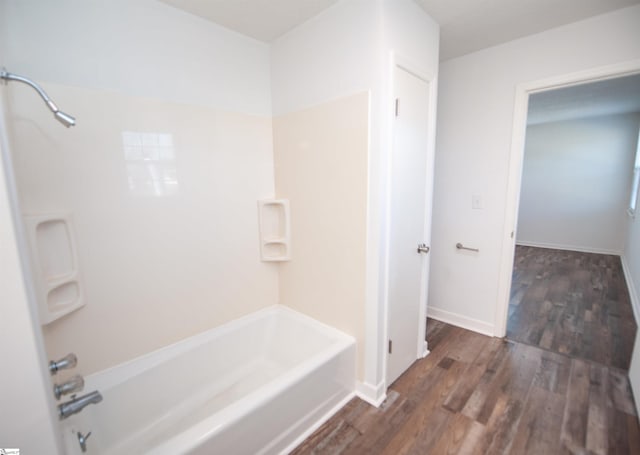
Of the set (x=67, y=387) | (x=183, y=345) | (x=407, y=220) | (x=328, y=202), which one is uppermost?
(x=328, y=202)

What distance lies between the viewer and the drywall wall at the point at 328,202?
1.70m

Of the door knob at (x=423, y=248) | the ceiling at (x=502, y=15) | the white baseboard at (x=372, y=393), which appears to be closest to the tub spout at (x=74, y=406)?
the white baseboard at (x=372, y=393)

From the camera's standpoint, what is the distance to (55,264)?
1349 mm

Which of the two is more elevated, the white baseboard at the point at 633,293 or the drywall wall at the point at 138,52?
the drywall wall at the point at 138,52

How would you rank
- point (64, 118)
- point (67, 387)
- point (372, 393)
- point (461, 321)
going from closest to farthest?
point (67, 387) → point (64, 118) → point (372, 393) → point (461, 321)

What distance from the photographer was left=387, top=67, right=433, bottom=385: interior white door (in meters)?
1.72

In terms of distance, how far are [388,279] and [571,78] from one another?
185 centimetres

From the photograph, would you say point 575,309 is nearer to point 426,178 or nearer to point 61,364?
point 426,178

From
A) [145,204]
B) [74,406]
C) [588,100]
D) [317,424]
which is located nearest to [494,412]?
[317,424]

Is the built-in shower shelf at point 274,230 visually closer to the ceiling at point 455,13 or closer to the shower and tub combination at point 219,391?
the shower and tub combination at point 219,391

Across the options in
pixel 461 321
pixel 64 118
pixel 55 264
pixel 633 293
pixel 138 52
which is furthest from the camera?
pixel 633 293

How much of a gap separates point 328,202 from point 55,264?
4.70 feet

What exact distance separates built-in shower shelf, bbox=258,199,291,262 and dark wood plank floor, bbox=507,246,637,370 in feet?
Result: 6.79

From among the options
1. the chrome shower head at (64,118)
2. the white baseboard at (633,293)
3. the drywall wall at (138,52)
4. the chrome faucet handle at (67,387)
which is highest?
the drywall wall at (138,52)
